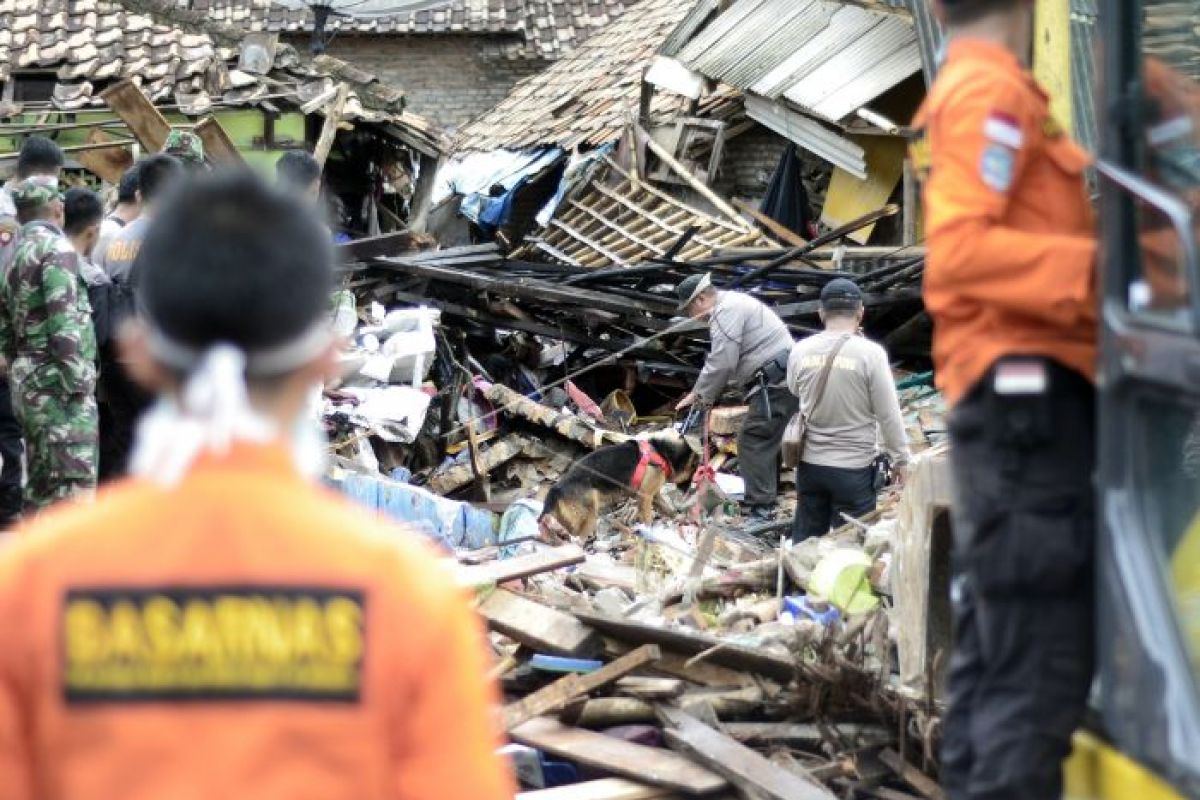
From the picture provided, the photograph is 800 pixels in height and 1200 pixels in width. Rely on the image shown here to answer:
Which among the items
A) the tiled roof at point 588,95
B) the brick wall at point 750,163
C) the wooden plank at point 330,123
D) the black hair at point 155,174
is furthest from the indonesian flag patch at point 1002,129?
the tiled roof at point 588,95

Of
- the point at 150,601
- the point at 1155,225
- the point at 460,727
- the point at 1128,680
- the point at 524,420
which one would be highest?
the point at 1155,225

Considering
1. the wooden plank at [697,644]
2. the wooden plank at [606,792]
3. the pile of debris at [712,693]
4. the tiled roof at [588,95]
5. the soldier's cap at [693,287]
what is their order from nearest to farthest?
the wooden plank at [606,792] < the pile of debris at [712,693] < the wooden plank at [697,644] < the soldier's cap at [693,287] < the tiled roof at [588,95]

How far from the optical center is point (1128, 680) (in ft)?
10.5

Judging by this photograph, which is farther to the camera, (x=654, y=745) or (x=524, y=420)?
(x=524, y=420)

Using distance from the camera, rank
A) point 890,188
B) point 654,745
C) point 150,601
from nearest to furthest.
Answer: point 150,601, point 654,745, point 890,188

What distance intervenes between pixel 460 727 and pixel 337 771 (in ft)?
0.46

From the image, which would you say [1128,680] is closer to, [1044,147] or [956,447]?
[956,447]

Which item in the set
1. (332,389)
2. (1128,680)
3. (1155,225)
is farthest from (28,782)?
(332,389)

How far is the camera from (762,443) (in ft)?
40.9

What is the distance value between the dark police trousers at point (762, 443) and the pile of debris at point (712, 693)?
4.85m

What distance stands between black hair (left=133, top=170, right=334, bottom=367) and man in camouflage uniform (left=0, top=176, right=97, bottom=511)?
5.78 metres

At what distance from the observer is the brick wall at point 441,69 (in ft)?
103

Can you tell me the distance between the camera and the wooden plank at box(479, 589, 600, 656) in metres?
6.16

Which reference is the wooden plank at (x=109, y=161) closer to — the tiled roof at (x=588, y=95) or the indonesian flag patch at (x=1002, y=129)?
the tiled roof at (x=588, y=95)
